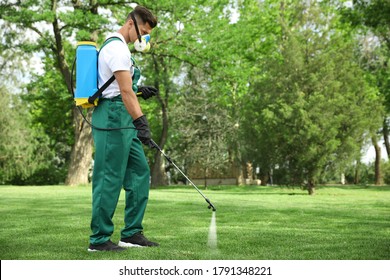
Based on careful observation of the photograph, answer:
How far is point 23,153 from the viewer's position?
3619cm

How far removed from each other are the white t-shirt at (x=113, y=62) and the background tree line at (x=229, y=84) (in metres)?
17.1

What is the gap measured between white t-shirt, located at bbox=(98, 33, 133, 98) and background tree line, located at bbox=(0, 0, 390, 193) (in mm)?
17140

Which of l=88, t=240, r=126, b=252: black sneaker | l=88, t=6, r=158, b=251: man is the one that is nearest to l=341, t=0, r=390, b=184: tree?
l=88, t=6, r=158, b=251: man

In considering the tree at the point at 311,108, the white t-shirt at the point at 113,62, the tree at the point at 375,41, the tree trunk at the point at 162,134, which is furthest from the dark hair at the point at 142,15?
the tree trunk at the point at 162,134

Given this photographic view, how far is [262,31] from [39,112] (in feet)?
63.9

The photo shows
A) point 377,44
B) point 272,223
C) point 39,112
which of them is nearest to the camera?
point 272,223

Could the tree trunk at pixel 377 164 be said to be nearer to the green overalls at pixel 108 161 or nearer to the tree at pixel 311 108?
the tree at pixel 311 108

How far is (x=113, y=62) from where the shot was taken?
537 cm

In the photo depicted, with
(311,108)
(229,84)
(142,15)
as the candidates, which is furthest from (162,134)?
(142,15)

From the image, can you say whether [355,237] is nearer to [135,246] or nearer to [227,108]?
[135,246]

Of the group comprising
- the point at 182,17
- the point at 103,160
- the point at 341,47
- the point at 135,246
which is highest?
the point at 182,17

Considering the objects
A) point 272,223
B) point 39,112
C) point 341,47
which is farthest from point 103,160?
point 39,112

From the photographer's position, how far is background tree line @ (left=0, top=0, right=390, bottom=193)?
2253 centimetres

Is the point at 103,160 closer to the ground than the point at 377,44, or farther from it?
closer to the ground
